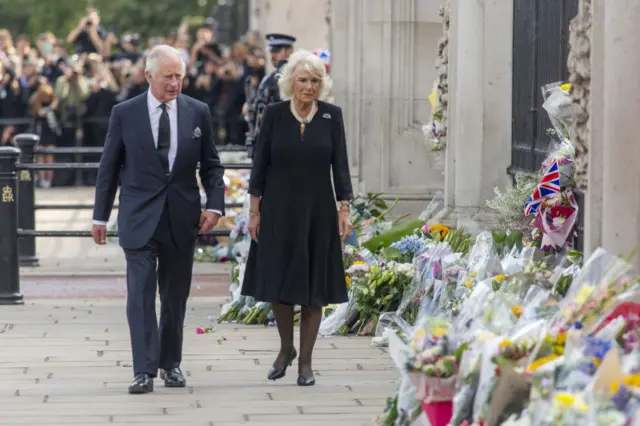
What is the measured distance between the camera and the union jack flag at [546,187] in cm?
838

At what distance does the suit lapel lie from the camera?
8250 mm

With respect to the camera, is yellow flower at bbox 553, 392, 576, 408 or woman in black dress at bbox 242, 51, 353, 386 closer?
yellow flower at bbox 553, 392, 576, 408

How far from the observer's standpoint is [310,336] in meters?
8.41

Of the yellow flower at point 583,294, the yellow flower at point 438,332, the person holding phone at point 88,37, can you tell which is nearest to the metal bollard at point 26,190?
the yellow flower at point 438,332

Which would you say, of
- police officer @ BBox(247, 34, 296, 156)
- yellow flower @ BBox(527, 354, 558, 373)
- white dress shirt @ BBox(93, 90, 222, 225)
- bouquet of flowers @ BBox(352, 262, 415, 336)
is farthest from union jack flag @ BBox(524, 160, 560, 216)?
police officer @ BBox(247, 34, 296, 156)

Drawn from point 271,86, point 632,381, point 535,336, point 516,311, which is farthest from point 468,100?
point 632,381

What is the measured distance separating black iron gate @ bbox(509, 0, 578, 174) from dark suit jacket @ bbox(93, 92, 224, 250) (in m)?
2.27

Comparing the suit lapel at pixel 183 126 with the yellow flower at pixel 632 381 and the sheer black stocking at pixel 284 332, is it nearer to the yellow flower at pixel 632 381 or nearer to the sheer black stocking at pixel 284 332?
the sheer black stocking at pixel 284 332

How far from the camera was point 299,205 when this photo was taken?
834 centimetres

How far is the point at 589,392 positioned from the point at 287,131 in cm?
341

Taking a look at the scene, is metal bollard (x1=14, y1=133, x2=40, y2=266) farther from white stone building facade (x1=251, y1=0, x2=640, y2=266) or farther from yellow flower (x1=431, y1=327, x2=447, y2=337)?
yellow flower (x1=431, y1=327, x2=447, y2=337)

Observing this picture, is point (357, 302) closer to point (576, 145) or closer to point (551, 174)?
point (551, 174)

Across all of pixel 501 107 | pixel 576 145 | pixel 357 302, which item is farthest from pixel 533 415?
pixel 501 107

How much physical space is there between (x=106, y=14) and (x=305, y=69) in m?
51.4
